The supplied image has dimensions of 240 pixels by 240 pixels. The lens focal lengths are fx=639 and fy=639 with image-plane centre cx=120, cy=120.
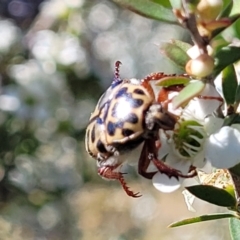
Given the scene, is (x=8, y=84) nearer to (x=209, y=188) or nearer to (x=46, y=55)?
(x=46, y=55)

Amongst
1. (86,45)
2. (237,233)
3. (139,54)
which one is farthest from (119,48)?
(237,233)

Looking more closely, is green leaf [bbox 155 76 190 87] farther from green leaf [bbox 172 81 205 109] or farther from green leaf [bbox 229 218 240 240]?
green leaf [bbox 229 218 240 240]

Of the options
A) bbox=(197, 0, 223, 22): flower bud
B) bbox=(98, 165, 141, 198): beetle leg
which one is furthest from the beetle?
bbox=(197, 0, 223, 22): flower bud

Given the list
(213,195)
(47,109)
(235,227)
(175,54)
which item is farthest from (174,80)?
(47,109)

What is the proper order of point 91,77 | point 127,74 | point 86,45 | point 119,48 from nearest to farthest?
point 91,77
point 86,45
point 127,74
point 119,48

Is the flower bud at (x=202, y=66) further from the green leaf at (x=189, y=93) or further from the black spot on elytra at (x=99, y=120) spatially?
the black spot on elytra at (x=99, y=120)

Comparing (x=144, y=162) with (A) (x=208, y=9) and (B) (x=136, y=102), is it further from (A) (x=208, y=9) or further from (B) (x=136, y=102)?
(A) (x=208, y=9)

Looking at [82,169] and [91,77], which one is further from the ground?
[91,77]
